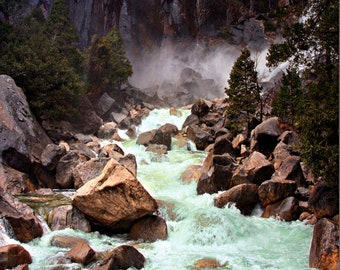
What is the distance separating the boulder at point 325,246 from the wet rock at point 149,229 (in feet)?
20.1

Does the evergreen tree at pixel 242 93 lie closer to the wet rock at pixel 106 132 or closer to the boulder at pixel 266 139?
the boulder at pixel 266 139

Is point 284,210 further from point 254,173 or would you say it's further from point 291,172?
point 254,173

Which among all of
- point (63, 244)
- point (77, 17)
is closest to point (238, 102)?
point (63, 244)

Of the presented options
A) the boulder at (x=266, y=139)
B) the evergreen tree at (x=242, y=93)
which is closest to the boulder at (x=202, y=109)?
the evergreen tree at (x=242, y=93)

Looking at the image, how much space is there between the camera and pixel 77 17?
197ft

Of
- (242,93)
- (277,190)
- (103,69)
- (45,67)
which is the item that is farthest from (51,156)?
(103,69)

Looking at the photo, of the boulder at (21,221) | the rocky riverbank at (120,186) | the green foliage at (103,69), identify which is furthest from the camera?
the green foliage at (103,69)

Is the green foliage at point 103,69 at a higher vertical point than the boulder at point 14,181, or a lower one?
higher

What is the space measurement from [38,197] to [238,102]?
17477 mm

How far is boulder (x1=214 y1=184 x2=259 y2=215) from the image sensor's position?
18453 mm

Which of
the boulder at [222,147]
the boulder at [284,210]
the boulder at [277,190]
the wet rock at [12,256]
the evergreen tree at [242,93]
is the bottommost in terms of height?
the wet rock at [12,256]

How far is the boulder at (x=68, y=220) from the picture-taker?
15883 millimetres

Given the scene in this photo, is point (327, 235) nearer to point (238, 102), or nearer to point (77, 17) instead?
point (238, 102)

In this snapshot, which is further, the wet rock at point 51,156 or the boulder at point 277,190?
the wet rock at point 51,156
